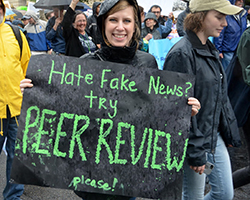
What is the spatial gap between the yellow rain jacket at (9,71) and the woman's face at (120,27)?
4.00 feet

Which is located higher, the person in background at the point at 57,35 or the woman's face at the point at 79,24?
the woman's face at the point at 79,24

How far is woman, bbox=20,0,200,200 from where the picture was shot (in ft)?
6.01

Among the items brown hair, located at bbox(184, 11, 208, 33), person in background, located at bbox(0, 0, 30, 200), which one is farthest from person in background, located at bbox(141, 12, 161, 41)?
brown hair, located at bbox(184, 11, 208, 33)

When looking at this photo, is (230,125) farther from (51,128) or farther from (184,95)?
(51,128)

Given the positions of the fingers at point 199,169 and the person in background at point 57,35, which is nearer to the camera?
the fingers at point 199,169

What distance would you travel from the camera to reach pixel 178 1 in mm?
15469

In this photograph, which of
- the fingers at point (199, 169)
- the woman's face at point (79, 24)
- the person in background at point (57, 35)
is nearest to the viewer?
the fingers at point (199, 169)

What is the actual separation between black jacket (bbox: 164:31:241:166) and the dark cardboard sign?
0.34 meters

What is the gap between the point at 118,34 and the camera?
1867mm

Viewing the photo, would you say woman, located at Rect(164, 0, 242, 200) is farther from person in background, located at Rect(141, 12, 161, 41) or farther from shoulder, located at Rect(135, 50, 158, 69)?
person in background, located at Rect(141, 12, 161, 41)

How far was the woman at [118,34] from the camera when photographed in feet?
6.01

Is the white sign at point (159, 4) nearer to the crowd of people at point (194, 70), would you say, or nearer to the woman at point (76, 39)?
the woman at point (76, 39)

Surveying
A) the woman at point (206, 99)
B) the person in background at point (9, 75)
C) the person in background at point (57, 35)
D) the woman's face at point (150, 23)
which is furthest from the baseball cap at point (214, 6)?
the woman's face at point (150, 23)

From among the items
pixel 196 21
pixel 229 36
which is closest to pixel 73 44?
pixel 196 21
